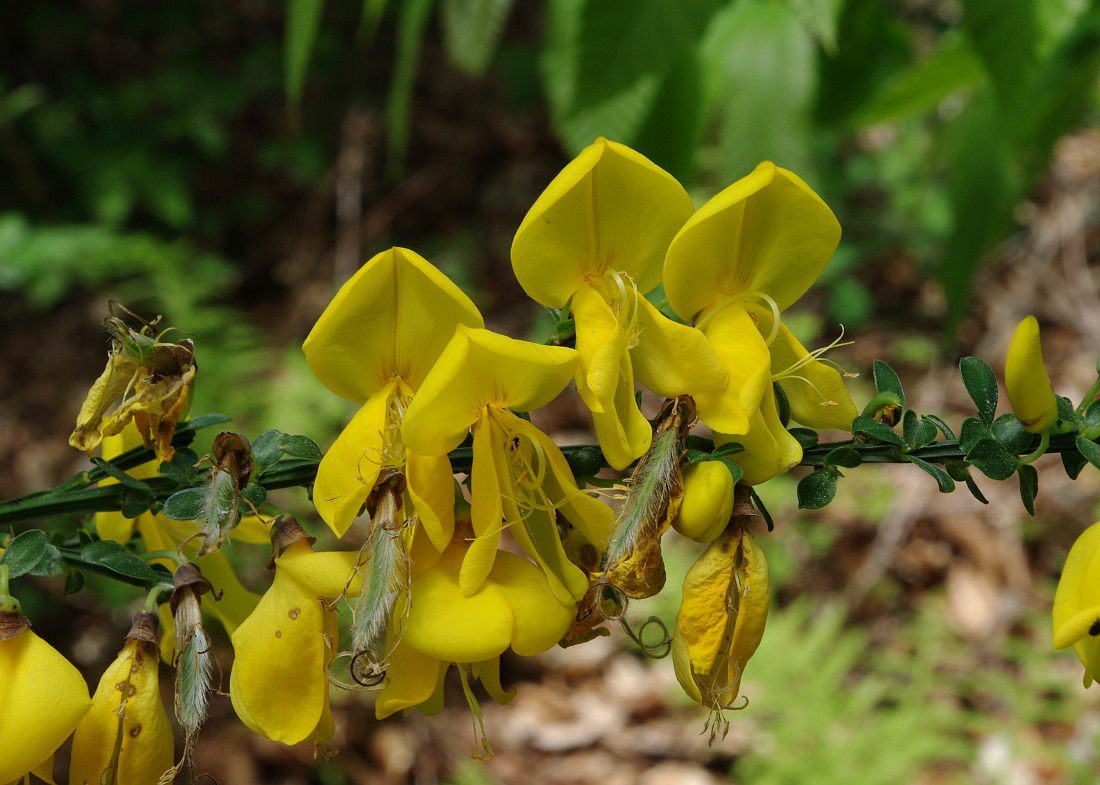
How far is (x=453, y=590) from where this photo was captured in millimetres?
457

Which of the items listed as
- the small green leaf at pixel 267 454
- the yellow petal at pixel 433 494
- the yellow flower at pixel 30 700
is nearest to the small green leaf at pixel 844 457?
the yellow petal at pixel 433 494

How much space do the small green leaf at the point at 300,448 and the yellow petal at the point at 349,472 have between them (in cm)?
2

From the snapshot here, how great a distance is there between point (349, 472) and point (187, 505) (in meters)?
0.10

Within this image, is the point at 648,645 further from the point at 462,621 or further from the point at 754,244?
the point at 754,244

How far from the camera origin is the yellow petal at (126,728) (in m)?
0.48

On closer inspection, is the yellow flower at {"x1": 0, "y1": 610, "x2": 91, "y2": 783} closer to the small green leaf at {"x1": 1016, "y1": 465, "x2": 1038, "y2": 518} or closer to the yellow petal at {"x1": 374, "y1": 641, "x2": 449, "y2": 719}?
the yellow petal at {"x1": 374, "y1": 641, "x2": 449, "y2": 719}

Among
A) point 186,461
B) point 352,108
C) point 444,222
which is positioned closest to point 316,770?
point 186,461

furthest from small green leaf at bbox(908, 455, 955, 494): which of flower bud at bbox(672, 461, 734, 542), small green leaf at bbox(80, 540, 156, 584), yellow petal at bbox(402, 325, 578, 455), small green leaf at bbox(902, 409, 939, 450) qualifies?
small green leaf at bbox(80, 540, 156, 584)

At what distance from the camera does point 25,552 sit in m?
0.47

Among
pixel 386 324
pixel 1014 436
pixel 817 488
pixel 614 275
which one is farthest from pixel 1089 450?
pixel 386 324

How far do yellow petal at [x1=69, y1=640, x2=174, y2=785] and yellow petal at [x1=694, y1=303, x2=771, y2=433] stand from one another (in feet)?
1.17

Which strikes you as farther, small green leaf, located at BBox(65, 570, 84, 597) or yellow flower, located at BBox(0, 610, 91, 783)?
small green leaf, located at BBox(65, 570, 84, 597)

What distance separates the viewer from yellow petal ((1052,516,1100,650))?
0.44 m

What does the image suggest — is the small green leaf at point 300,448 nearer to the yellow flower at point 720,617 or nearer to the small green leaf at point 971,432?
the yellow flower at point 720,617
